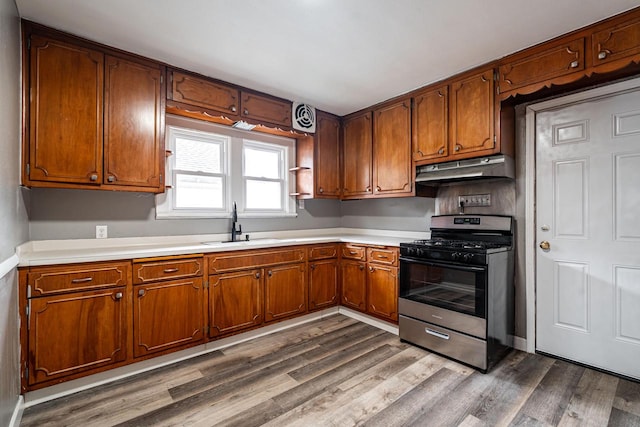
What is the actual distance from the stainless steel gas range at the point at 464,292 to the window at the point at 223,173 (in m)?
1.78

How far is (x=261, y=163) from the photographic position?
12.5 feet

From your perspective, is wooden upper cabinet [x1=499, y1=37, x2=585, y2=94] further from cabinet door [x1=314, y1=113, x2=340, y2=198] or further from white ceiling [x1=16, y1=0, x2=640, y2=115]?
cabinet door [x1=314, y1=113, x2=340, y2=198]

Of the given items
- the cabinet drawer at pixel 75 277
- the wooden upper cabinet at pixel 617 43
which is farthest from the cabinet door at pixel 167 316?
the wooden upper cabinet at pixel 617 43

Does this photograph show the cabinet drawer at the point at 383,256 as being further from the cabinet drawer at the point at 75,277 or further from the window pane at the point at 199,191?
the cabinet drawer at the point at 75,277

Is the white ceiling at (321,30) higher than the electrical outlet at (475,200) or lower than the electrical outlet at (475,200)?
higher

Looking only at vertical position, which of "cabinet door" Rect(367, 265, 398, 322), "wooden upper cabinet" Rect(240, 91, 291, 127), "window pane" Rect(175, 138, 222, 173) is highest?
"wooden upper cabinet" Rect(240, 91, 291, 127)

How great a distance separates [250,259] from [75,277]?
134 centimetres

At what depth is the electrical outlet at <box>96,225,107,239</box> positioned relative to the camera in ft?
8.64

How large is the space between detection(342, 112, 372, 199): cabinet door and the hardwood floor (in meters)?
1.98

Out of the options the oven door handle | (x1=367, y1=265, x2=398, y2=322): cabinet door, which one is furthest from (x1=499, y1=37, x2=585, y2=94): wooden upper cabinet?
(x1=367, y1=265, x2=398, y2=322): cabinet door

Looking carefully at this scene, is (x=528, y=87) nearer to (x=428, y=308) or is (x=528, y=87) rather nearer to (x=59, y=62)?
(x=428, y=308)

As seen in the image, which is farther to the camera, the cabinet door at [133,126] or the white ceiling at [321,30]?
the cabinet door at [133,126]

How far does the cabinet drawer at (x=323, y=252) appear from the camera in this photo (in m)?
3.53

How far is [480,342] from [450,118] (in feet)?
6.63
